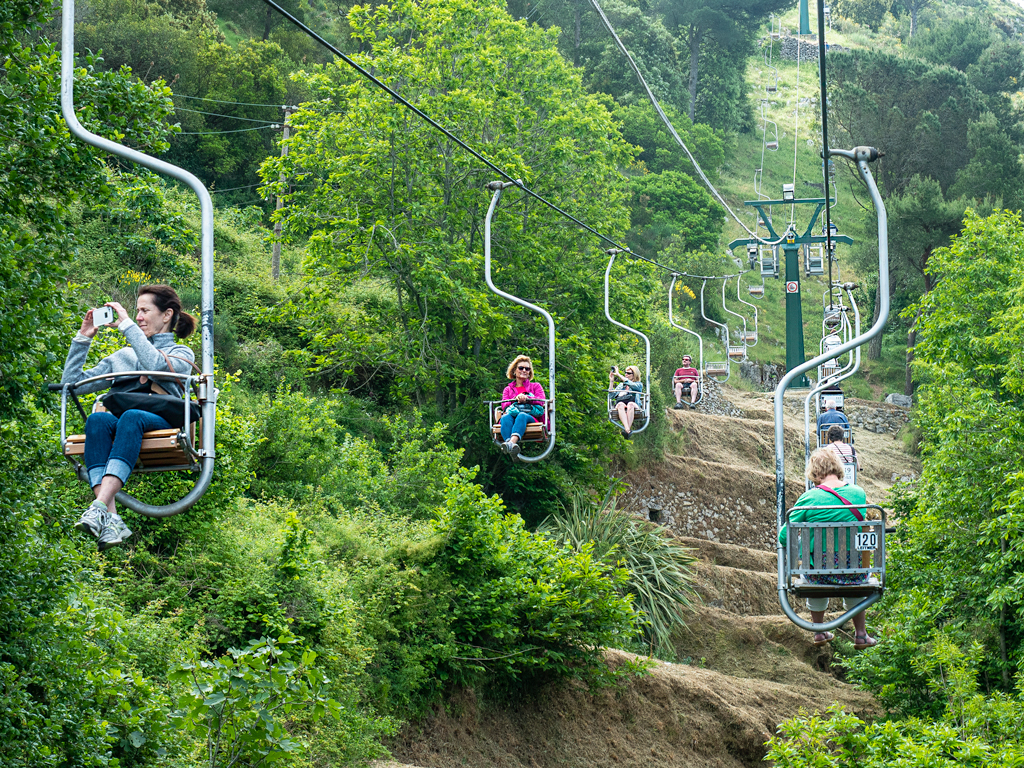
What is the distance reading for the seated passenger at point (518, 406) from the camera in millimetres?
13555

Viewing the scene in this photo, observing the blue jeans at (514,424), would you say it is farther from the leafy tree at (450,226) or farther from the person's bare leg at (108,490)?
the person's bare leg at (108,490)

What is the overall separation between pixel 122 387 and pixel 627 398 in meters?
14.3

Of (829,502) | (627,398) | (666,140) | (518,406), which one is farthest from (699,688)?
(666,140)

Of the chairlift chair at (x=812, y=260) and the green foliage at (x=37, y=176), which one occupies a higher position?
the green foliage at (x=37, y=176)

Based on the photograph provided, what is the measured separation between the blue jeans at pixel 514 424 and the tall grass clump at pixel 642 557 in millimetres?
7180

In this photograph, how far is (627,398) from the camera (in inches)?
786

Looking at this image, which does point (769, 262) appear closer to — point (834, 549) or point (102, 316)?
point (834, 549)

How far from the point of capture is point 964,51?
214 ft

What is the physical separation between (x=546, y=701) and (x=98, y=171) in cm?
1087

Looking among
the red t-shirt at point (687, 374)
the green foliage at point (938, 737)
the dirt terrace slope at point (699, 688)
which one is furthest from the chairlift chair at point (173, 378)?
the red t-shirt at point (687, 374)

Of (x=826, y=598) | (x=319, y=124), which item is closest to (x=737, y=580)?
(x=319, y=124)

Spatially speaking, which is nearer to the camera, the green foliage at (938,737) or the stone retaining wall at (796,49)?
the green foliage at (938,737)

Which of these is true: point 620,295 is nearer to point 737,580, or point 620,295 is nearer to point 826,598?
point 737,580

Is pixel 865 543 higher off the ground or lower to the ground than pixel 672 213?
higher
